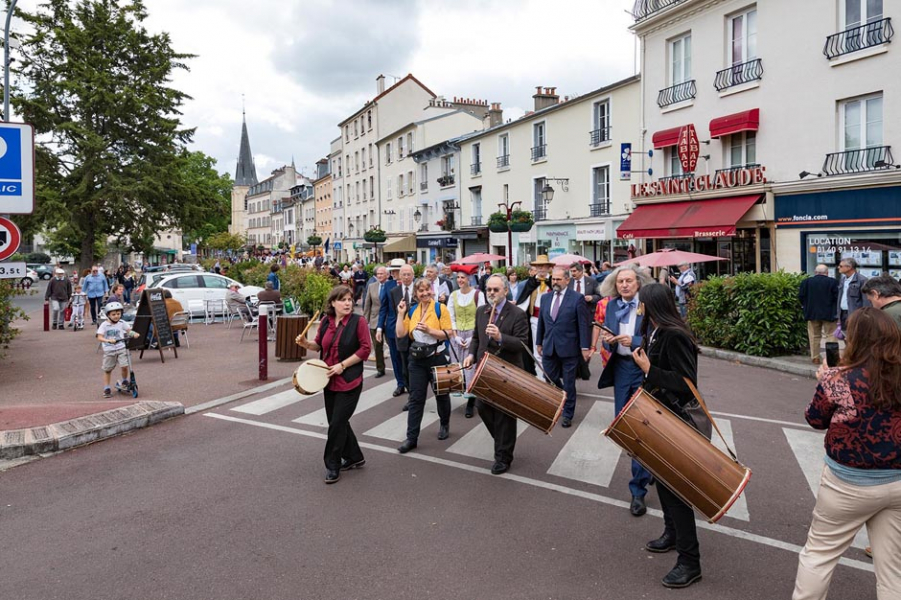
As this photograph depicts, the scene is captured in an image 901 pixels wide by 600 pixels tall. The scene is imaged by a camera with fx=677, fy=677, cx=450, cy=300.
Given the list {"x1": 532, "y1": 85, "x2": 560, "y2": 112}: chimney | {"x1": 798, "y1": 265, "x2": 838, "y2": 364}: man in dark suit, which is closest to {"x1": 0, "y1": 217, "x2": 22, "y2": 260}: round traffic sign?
{"x1": 798, "y1": 265, "x2": 838, "y2": 364}: man in dark suit

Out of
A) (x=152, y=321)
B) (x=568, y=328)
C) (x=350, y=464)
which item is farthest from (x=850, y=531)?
(x=152, y=321)

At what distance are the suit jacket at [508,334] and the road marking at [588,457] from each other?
3.20 ft

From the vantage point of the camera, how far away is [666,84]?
2264 cm

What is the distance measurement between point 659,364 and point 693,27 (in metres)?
20.5

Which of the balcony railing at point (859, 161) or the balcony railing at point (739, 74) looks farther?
the balcony railing at point (739, 74)

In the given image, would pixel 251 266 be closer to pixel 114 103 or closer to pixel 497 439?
pixel 114 103

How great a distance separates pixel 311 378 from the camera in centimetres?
566

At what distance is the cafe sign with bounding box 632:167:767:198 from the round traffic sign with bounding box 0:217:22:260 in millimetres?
18268

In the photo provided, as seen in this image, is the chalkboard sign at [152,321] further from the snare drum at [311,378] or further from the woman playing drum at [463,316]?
the snare drum at [311,378]

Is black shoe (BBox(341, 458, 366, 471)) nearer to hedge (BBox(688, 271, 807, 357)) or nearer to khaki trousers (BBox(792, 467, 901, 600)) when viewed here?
khaki trousers (BBox(792, 467, 901, 600))

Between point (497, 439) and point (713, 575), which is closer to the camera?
point (713, 575)

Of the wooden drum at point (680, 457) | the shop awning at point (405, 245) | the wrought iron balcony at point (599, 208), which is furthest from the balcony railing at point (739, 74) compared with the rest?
the shop awning at point (405, 245)

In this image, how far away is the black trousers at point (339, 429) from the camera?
5746 millimetres

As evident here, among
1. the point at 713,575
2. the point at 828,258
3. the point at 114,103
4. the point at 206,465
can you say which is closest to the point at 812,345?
the point at 828,258
